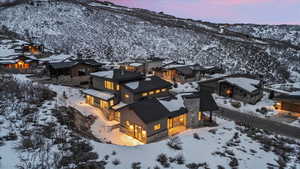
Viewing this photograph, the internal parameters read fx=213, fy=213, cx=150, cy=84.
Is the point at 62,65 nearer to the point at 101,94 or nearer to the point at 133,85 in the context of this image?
the point at 101,94

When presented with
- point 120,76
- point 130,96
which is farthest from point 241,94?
point 120,76

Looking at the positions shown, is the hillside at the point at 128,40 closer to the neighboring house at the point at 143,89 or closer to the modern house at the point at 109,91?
the modern house at the point at 109,91

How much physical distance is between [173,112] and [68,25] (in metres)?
81.4

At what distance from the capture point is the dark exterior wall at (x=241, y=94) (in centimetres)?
3997

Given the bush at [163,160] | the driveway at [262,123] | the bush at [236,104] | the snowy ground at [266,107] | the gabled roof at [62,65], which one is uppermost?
the gabled roof at [62,65]

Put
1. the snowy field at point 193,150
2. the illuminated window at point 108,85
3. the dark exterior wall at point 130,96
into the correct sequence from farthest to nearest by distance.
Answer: the illuminated window at point 108,85 < the dark exterior wall at point 130,96 < the snowy field at point 193,150

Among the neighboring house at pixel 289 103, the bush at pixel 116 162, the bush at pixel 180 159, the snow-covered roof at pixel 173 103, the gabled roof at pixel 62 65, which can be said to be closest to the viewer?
the bush at pixel 116 162

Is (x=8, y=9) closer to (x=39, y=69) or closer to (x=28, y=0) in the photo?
(x=28, y=0)

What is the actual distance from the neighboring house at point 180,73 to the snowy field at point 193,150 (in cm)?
2387

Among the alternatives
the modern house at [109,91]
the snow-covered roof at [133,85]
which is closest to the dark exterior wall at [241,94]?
the modern house at [109,91]

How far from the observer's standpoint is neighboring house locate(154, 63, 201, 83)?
51562mm

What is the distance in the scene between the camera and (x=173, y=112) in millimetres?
25688

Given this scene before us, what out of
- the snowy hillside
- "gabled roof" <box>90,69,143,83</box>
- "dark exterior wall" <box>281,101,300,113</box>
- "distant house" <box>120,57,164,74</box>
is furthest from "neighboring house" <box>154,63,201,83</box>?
the snowy hillside

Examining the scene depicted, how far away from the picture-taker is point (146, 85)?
31.7 meters
